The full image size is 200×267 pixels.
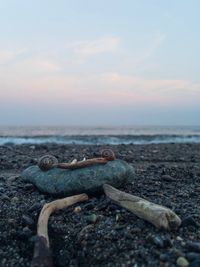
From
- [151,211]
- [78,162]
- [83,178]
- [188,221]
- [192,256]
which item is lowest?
[192,256]

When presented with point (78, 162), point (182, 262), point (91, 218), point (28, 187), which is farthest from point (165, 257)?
point (28, 187)

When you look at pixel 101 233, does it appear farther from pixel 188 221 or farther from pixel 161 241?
pixel 188 221

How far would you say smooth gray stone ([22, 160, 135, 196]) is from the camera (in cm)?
556

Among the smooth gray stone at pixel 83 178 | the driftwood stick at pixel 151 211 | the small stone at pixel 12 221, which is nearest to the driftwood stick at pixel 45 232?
the smooth gray stone at pixel 83 178

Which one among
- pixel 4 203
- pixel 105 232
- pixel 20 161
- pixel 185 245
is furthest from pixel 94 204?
pixel 20 161

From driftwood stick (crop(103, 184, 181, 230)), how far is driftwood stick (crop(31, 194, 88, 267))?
2.05ft

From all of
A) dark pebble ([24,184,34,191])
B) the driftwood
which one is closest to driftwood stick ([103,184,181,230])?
the driftwood

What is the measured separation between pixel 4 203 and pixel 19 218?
68 centimetres

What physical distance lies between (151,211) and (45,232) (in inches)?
50.0

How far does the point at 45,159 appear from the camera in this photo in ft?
20.3

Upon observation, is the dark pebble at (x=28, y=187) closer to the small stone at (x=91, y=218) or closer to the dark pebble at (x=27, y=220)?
the dark pebble at (x=27, y=220)

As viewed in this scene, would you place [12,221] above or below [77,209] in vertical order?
below

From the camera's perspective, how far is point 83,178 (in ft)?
18.4

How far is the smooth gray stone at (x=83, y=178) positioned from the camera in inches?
219
